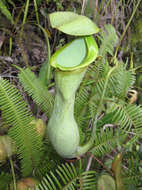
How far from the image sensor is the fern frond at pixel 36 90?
112 cm

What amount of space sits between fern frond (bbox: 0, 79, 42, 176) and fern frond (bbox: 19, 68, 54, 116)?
0.52 ft

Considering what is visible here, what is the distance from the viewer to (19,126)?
3.09 feet

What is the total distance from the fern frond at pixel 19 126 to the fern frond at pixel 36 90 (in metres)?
0.16

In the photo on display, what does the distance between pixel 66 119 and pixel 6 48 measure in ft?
3.39

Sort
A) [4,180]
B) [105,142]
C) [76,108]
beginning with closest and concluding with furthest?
[4,180], [105,142], [76,108]

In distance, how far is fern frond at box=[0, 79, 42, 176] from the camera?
3.06 ft

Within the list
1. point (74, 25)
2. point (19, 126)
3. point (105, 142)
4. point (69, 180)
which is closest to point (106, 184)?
point (69, 180)

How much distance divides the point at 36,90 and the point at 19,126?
0.27m

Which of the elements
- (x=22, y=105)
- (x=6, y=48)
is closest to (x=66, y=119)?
(x=22, y=105)

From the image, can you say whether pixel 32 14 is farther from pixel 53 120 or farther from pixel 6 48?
pixel 53 120

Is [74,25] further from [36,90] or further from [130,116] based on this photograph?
[130,116]

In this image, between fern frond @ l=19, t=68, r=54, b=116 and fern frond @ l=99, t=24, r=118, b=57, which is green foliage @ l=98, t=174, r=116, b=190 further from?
fern frond @ l=99, t=24, r=118, b=57

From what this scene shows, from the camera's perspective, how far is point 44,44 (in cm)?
174

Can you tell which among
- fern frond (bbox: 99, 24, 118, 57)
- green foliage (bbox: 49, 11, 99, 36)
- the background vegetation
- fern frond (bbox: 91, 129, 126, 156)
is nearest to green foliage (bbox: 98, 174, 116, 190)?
the background vegetation
